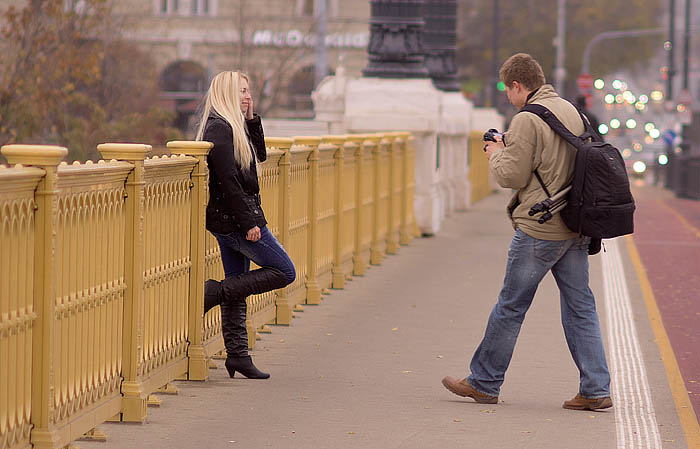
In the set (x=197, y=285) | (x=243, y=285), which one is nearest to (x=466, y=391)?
(x=243, y=285)

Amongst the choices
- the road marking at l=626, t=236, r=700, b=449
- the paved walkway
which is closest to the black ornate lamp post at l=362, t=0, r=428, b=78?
the road marking at l=626, t=236, r=700, b=449

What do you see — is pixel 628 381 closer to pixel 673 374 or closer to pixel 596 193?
pixel 673 374

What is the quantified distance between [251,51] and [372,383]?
3491 cm

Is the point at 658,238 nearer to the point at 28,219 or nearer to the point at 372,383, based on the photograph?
the point at 372,383

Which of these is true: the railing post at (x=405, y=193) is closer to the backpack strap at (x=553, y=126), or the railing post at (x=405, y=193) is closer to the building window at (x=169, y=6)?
the backpack strap at (x=553, y=126)

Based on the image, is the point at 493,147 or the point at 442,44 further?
the point at 442,44

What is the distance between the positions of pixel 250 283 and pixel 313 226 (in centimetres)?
388

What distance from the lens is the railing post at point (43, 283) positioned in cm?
579

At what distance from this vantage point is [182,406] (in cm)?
779

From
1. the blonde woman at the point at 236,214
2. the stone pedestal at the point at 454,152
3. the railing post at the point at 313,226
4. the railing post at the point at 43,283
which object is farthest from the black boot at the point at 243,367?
the stone pedestal at the point at 454,152

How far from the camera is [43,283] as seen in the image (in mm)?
5922

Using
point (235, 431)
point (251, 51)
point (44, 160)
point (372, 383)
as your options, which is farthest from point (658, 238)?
point (251, 51)

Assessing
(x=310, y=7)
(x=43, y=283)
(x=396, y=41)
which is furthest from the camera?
(x=310, y=7)

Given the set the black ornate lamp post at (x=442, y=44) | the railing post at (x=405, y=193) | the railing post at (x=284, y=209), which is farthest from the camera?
the black ornate lamp post at (x=442, y=44)
